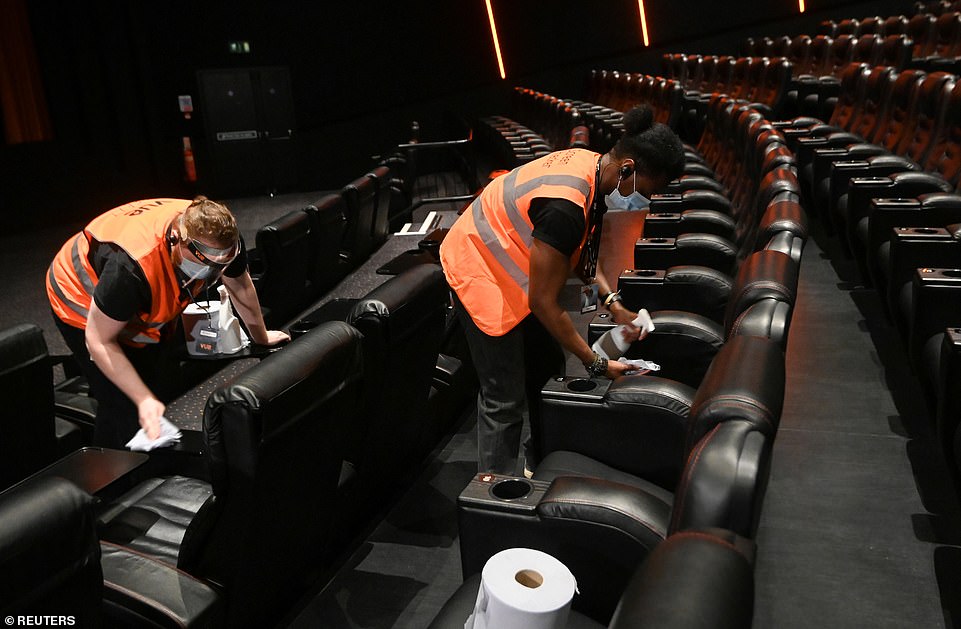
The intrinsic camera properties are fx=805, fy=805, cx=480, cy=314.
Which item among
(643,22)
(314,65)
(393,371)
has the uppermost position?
(643,22)

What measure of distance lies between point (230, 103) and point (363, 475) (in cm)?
580

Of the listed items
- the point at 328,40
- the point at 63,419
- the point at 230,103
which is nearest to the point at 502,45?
the point at 328,40

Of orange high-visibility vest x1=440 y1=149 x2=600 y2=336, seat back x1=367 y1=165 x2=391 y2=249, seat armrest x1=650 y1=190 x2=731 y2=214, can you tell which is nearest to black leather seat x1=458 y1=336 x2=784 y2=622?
orange high-visibility vest x1=440 y1=149 x2=600 y2=336

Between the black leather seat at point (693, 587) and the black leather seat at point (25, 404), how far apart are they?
1.59 m

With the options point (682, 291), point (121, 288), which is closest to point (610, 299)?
point (682, 291)

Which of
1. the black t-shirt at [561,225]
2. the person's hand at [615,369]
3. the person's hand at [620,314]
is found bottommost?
the person's hand at [615,369]

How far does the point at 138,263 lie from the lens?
5.91 feet

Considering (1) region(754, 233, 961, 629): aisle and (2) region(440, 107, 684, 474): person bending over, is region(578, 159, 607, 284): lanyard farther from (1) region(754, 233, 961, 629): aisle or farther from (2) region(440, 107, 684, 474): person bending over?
(1) region(754, 233, 961, 629): aisle

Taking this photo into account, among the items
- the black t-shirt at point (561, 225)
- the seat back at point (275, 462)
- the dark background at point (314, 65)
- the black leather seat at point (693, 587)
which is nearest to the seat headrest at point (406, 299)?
the seat back at point (275, 462)

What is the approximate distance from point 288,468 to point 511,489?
37 cm

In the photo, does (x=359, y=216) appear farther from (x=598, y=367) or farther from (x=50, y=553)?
(x=50, y=553)

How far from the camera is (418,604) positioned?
1617 millimetres

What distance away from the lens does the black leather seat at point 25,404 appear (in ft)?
5.81

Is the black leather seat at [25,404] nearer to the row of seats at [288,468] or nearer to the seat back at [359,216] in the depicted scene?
the row of seats at [288,468]
